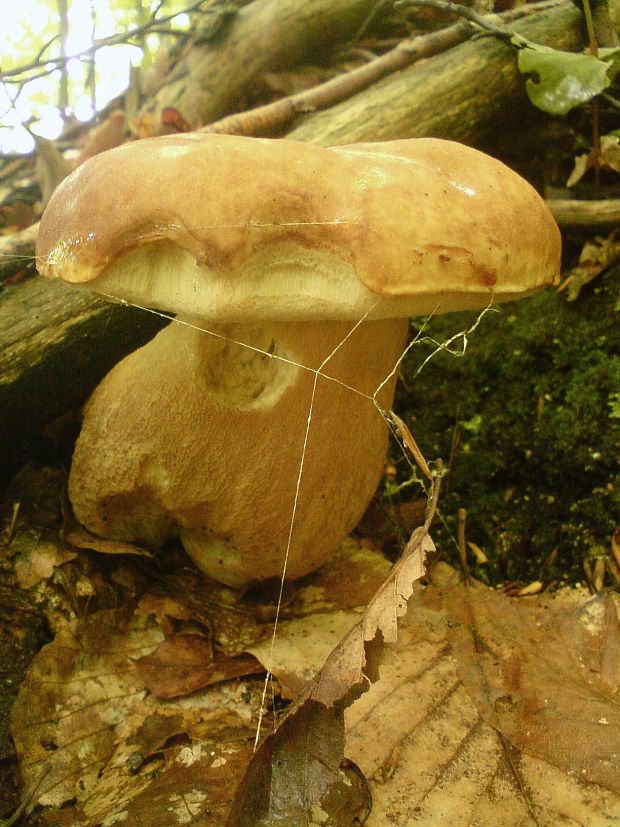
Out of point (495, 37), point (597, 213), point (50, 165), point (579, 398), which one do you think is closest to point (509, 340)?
point (579, 398)

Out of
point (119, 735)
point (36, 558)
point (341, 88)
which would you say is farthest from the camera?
point (341, 88)

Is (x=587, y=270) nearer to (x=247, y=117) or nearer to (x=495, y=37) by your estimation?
(x=495, y=37)

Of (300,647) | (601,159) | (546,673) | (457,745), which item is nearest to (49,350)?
(300,647)

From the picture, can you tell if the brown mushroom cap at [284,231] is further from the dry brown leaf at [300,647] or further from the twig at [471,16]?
the twig at [471,16]

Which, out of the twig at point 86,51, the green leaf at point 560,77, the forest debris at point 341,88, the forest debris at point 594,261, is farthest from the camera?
the twig at point 86,51

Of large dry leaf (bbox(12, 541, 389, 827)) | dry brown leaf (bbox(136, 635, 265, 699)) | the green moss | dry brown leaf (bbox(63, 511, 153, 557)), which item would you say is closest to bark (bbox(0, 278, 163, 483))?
dry brown leaf (bbox(63, 511, 153, 557))

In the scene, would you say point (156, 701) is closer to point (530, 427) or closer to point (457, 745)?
point (457, 745)

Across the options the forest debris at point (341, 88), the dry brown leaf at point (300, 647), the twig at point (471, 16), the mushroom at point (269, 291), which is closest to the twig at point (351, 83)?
the forest debris at point (341, 88)
